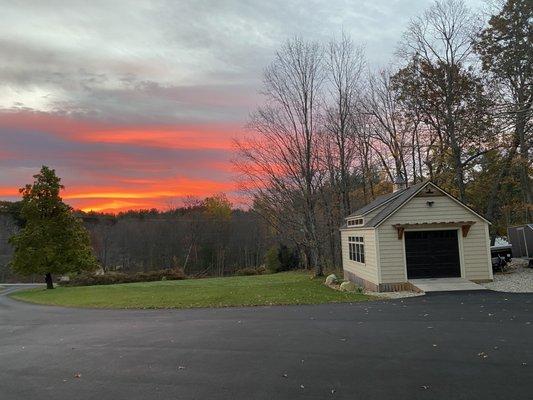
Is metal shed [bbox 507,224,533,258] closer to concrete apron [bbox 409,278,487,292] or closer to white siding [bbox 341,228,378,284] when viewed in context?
concrete apron [bbox 409,278,487,292]

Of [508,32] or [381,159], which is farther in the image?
[381,159]

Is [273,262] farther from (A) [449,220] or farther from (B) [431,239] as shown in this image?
(A) [449,220]

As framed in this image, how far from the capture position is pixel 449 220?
19.3 meters

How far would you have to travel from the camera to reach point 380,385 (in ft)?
19.4

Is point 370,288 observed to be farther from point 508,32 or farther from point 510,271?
point 508,32

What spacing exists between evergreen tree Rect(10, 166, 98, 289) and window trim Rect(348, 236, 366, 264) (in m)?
19.3

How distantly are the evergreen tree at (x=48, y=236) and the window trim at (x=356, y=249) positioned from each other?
19275mm

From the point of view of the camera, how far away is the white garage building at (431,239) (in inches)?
750

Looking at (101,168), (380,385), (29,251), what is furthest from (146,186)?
(380,385)

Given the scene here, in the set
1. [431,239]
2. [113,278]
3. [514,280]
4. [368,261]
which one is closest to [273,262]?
[113,278]

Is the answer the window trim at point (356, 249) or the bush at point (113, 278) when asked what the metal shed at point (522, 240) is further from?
the bush at point (113, 278)

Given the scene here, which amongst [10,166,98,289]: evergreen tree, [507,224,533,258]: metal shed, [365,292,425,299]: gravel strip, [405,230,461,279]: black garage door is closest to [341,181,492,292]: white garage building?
[405,230,461,279]: black garage door

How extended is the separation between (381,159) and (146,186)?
20.1m

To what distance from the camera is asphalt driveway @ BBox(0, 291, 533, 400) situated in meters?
5.94
